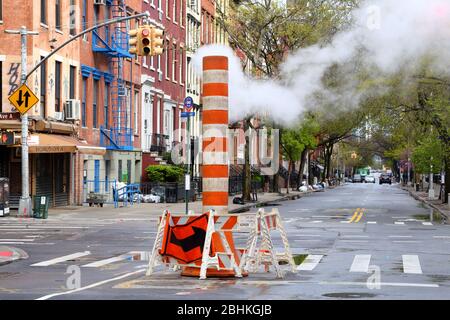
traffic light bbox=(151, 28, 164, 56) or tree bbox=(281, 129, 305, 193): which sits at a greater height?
traffic light bbox=(151, 28, 164, 56)

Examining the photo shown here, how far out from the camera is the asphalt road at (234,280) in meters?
14.6

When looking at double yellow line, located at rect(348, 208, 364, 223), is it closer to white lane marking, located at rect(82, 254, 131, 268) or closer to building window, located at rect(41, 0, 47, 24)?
building window, located at rect(41, 0, 47, 24)

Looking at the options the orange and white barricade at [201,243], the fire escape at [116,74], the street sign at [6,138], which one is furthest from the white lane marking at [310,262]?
the fire escape at [116,74]

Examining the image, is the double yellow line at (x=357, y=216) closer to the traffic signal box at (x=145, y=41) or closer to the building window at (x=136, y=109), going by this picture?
the traffic signal box at (x=145, y=41)

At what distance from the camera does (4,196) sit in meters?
34.7

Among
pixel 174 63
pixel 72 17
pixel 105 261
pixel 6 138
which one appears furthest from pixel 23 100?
pixel 174 63

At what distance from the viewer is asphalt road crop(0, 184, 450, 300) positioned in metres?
14.6

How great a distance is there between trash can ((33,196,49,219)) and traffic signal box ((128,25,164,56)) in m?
7.63

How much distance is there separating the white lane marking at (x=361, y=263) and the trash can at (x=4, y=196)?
1691cm

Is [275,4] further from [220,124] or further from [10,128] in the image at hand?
[220,124]

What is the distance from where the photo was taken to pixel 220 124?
1789 centimetres

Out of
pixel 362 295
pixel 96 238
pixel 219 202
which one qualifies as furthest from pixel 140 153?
pixel 362 295

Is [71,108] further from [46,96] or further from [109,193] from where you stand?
[109,193]

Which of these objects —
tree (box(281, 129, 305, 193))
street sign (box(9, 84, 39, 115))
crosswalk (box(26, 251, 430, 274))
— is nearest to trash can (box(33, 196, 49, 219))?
street sign (box(9, 84, 39, 115))
